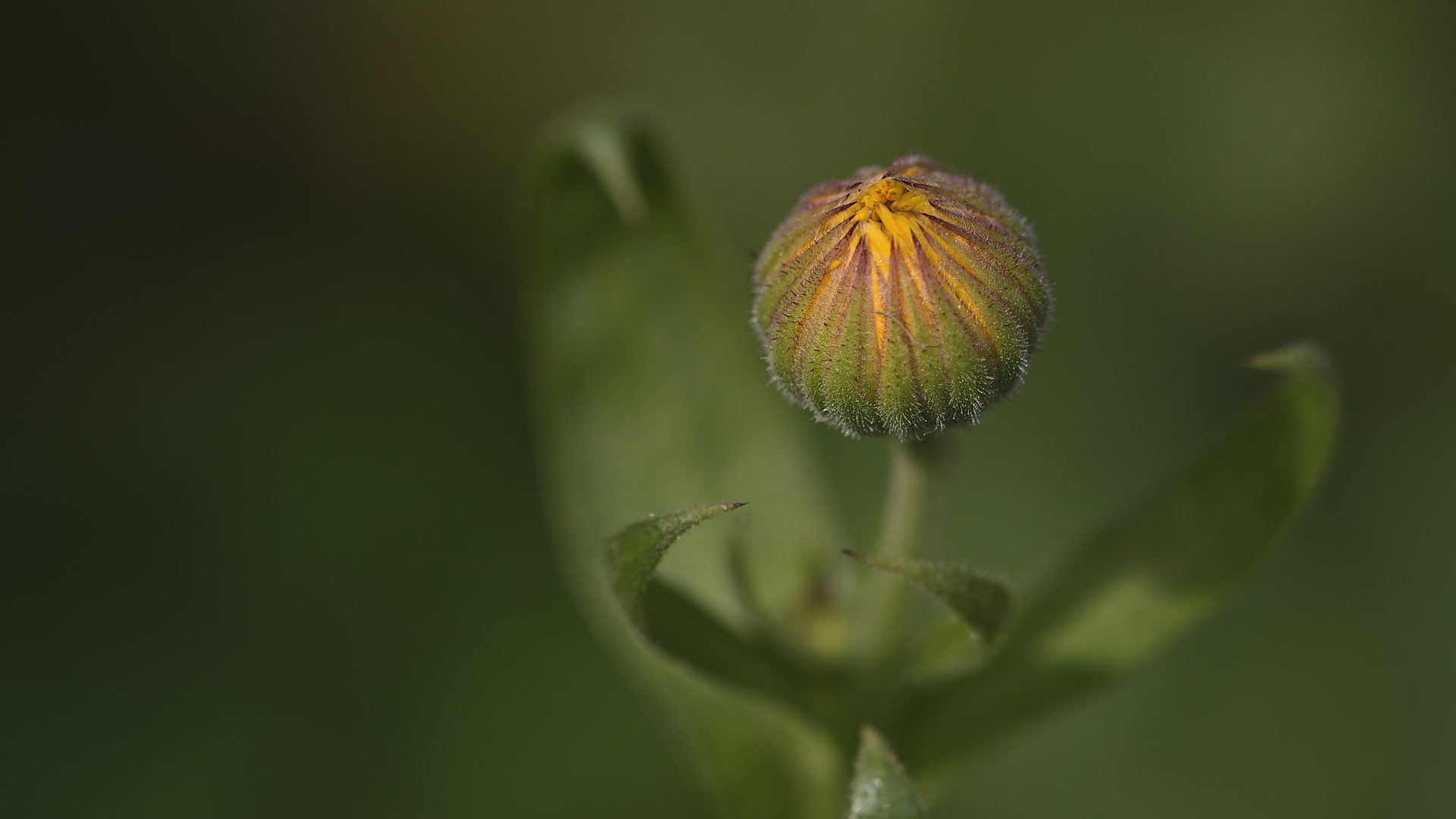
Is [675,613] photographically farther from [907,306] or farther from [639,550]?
[907,306]

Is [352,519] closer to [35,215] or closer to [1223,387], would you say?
[35,215]

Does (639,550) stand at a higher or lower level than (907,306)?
lower

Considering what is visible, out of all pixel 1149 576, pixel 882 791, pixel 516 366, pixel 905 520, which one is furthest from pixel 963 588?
pixel 516 366

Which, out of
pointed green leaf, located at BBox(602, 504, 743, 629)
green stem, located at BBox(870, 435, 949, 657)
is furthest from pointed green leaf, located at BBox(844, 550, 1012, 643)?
pointed green leaf, located at BBox(602, 504, 743, 629)

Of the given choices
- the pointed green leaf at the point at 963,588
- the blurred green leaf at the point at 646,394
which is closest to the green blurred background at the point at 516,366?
the blurred green leaf at the point at 646,394

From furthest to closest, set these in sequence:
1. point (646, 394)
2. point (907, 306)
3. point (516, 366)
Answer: point (516, 366) < point (646, 394) < point (907, 306)

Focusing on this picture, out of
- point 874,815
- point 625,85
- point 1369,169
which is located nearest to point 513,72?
point 625,85

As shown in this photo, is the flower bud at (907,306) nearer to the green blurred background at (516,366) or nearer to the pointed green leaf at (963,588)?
the pointed green leaf at (963,588)
